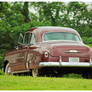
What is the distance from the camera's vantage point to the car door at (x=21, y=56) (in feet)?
60.8

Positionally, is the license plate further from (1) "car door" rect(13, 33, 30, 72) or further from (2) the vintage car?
(1) "car door" rect(13, 33, 30, 72)

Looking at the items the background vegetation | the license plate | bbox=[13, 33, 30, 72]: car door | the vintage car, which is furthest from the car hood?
the background vegetation

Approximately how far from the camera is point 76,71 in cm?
1766

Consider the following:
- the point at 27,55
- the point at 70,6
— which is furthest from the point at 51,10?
the point at 27,55

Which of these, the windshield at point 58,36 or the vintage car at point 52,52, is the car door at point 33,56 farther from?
the windshield at point 58,36

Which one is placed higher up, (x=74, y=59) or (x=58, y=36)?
(x=58, y=36)

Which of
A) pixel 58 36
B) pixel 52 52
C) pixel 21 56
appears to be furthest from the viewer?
pixel 21 56

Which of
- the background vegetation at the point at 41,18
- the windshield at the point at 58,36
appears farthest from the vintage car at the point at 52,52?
the background vegetation at the point at 41,18

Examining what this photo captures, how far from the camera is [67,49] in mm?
16781

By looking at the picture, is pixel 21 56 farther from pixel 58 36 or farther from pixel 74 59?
pixel 74 59

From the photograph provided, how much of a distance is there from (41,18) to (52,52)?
35556mm

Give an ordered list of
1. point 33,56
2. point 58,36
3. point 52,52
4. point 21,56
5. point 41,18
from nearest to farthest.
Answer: point 52,52
point 33,56
point 58,36
point 21,56
point 41,18

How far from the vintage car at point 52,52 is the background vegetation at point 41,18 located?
2298 centimetres

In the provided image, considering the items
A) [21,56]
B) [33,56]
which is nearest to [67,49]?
[33,56]
